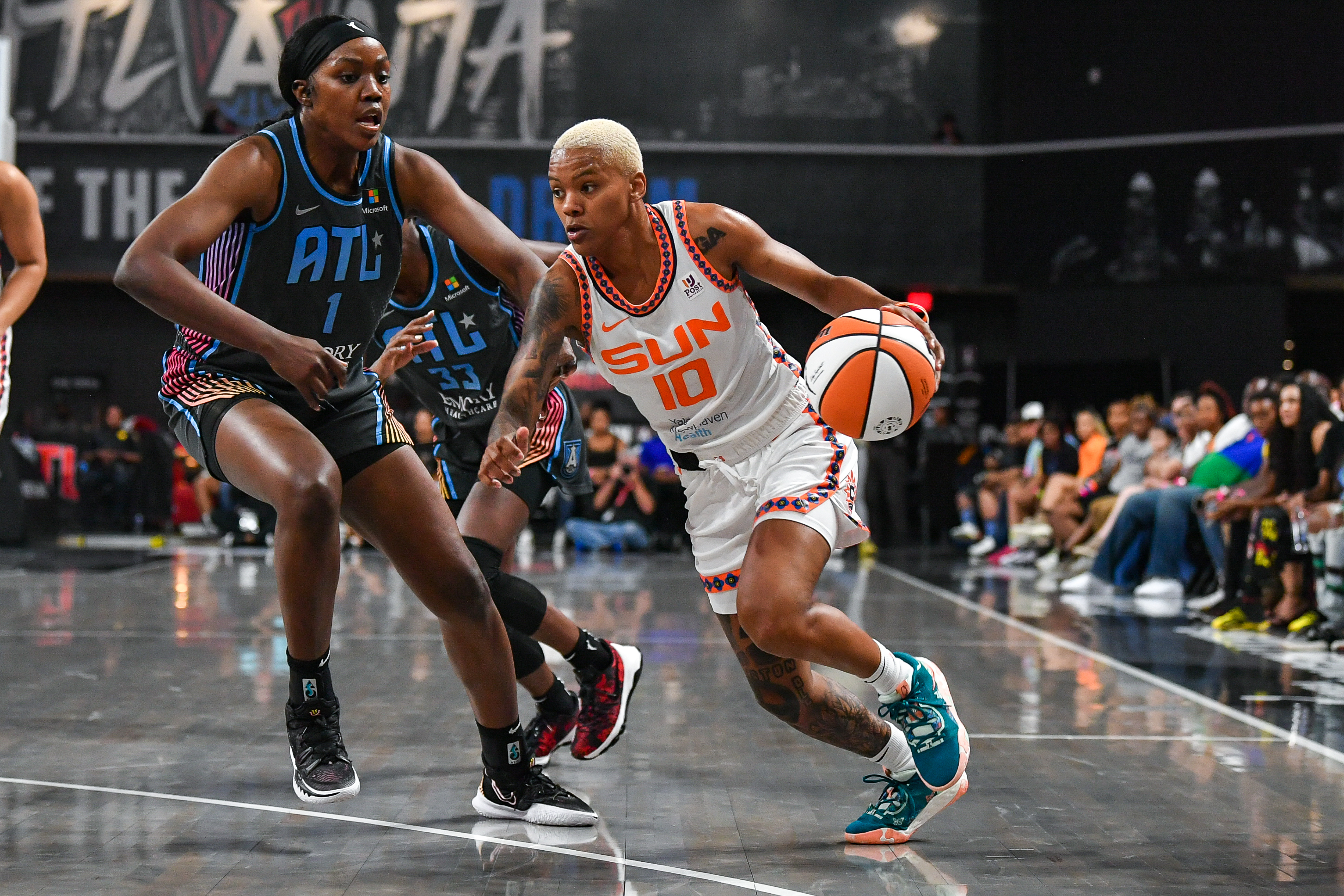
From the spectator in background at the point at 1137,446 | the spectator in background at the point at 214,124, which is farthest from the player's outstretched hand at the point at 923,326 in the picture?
the spectator in background at the point at 214,124

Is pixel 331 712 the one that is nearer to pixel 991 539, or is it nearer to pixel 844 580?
pixel 844 580

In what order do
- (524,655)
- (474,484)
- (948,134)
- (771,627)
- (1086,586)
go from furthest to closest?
(948,134) < (1086,586) < (474,484) < (524,655) < (771,627)

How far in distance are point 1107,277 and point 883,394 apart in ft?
44.5

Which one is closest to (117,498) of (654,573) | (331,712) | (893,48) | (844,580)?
(654,573)

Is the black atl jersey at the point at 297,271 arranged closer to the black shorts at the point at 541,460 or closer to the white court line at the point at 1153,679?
the black shorts at the point at 541,460

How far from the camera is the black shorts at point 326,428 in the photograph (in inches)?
119

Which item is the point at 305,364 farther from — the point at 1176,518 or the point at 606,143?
the point at 1176,518

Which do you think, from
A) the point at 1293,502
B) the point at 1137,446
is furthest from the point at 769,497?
the point at 1137,446

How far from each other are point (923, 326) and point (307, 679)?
63.6 inches

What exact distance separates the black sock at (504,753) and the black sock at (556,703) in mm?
748

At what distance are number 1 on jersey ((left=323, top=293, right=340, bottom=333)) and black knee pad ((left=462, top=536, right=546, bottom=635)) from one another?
1.02m

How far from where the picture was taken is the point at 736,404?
127 inches

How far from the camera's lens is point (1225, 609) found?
7.45 metres

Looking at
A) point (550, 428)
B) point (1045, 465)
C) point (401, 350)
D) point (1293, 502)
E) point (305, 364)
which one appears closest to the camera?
point (305, 364)
